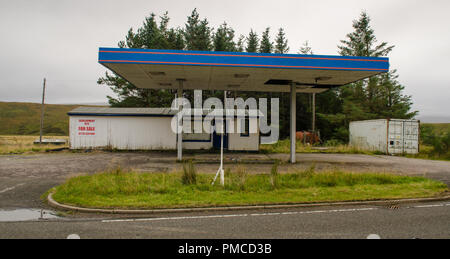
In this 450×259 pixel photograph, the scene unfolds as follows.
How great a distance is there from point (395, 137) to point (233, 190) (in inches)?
722

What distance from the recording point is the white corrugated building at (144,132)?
21.0 meters

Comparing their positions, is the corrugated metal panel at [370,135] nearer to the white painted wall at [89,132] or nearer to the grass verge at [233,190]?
the grass verge at [233,190]

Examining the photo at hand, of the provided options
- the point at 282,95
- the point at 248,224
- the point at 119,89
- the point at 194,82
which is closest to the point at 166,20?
the point at 119,89

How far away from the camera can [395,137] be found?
2188 centimetres

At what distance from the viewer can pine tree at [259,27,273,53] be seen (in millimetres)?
46344

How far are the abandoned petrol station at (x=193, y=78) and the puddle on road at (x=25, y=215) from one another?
785 cm

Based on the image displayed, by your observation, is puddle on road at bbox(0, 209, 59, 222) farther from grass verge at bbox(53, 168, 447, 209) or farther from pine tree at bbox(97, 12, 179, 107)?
pine tree at bbox(97, 12, 179, 107)

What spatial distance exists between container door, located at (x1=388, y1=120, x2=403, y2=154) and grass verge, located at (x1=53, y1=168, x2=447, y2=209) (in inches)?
488

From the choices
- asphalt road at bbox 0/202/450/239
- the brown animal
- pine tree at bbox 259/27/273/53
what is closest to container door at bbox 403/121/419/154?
the brown animal

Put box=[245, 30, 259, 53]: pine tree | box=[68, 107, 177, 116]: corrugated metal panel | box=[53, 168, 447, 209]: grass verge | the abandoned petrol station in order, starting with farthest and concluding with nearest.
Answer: box=[245, 30, 259, 53]: pine tree < box=[68, 107, 177, 116]: corrugated metal panel < the abandoned petrol station < box=[53, 168, 447, 209]: grass verge

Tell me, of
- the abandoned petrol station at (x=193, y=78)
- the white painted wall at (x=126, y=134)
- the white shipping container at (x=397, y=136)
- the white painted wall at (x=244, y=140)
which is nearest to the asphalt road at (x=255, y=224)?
the abandoned petrol station at (x=193, y=78)
